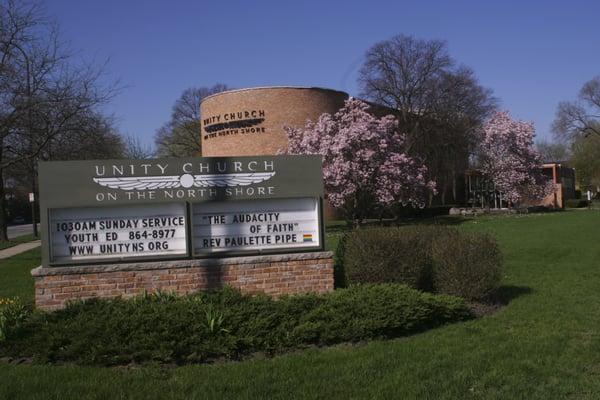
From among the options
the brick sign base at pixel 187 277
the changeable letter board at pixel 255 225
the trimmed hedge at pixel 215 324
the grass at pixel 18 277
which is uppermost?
the changeable letter board at pixel 255 225

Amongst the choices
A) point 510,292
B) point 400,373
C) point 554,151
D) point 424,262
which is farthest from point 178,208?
point 554,151

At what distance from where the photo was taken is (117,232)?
8102 millimetres

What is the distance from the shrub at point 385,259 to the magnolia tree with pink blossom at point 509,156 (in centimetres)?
4227

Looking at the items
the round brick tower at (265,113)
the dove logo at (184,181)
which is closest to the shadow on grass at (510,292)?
the dove logo at (184,181)

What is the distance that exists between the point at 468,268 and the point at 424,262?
70 centimetres

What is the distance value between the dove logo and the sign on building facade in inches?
0.5

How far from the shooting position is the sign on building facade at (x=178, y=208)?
26.1 feet

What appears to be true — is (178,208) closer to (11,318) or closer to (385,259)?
(11,318)

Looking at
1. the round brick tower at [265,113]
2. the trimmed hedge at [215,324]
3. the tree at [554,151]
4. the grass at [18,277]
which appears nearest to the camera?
the trimmed hedge at [215,324]

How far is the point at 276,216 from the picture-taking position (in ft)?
28.1

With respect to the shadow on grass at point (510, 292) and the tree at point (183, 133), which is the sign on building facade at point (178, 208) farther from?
the tree at point (183, 133)

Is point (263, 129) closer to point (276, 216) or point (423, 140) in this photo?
point (423, 140)

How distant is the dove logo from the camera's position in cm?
807

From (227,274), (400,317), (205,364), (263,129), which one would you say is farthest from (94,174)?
(263,129)
